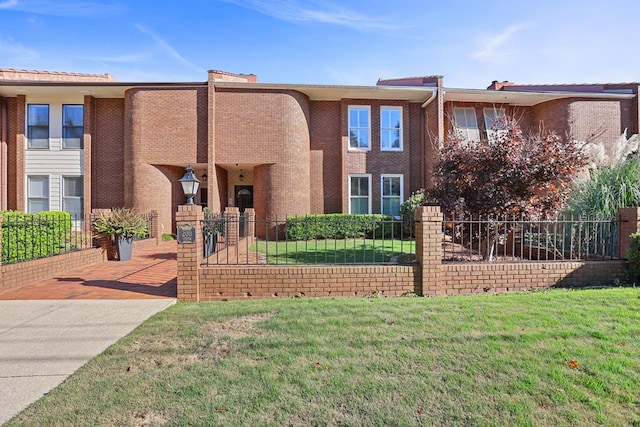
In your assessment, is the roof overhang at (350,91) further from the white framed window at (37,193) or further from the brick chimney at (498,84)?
the white framed window at (37,193)

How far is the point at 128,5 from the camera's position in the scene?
9578 millimetres

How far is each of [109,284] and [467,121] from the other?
1632cm

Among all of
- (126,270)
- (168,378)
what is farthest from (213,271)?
(126,270)

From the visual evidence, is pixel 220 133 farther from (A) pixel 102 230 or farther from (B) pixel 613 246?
(B) pixel 613 246

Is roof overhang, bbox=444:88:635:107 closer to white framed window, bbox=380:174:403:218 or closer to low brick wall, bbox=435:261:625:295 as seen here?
white framed window, bbox=380:174:403:218

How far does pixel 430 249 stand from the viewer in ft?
18.9

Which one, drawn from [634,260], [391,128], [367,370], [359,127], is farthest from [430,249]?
[391,128]

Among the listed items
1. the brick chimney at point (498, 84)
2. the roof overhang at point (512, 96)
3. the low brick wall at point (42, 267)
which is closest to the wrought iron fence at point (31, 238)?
the low brick wall at point (42, 267)

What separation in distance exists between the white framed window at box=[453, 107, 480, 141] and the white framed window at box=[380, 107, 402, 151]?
277 cm

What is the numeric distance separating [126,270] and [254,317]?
5221 mm

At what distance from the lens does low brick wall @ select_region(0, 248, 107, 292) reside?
6234mm

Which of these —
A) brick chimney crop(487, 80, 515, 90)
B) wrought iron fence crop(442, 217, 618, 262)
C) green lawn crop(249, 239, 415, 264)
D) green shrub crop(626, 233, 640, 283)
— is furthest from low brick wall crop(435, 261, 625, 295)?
brick chimney crop(487, 80, 515, 90)

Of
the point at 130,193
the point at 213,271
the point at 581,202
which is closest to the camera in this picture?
the point at 213,271

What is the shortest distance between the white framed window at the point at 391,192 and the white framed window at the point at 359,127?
1.78 meters
